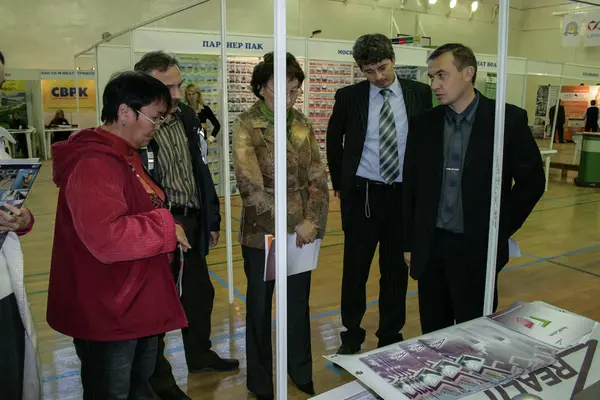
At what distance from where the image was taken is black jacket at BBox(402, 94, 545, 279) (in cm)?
189

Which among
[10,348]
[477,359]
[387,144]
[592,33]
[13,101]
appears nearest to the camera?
[477,359]

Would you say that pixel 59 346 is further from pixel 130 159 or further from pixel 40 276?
pixel 130 159

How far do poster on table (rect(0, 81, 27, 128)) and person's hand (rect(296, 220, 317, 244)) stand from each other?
511 inches

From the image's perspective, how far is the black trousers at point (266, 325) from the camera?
2.24 meters

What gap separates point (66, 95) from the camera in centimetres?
1412

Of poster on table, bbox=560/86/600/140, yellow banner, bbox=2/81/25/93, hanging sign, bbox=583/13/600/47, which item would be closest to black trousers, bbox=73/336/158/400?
hanging sign, bbox=583/13/600/47

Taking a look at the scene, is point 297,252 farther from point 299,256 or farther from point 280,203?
point 280,203

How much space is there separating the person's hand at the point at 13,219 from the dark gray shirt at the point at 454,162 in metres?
1.49

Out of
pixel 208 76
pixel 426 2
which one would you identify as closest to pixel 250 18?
pixel 426 2

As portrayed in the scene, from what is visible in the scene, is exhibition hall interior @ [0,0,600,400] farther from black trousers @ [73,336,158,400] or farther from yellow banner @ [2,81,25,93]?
yellow banner @ [2,81,25,93]

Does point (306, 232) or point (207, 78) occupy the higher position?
point (207, 78)

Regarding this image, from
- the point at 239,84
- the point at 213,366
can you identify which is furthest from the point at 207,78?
the point at 213,366

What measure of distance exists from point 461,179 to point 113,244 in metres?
1.28

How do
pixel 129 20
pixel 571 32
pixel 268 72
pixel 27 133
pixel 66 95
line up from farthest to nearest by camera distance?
1. pixel 66 95
2. pixel 129 20
3. pixel 27 133
4. pixel 571 32
5. pixel 268 72
